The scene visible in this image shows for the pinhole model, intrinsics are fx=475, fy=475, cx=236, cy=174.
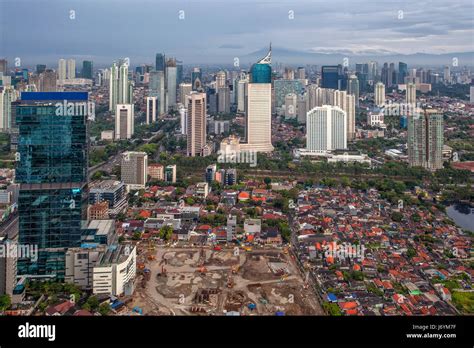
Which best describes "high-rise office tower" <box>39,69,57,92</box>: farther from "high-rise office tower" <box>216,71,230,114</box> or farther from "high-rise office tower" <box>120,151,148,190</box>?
"high-rise office tower" <box>216,71,230,114</box>

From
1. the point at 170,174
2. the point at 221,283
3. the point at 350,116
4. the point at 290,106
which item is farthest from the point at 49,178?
the point at 290,106

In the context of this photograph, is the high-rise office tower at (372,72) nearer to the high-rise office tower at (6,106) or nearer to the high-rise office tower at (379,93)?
the high-rise office tower at (379,93)

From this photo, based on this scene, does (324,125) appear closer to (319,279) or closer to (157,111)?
(157,111)

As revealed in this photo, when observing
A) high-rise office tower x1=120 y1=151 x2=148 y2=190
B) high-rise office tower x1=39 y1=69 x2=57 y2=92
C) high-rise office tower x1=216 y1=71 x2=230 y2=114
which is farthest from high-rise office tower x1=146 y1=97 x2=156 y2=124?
high-rise office tower x1=120 y1=151 x2=148 y2=190

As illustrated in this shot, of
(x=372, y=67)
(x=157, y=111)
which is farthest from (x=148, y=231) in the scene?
(x=372, y=67)

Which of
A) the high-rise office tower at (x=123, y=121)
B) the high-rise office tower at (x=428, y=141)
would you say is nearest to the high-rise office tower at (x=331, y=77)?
the high-rise office tower at (x=428, y=141)
